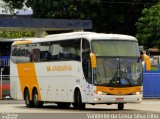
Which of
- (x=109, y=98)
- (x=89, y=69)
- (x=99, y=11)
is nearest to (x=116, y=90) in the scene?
(x=109, y=98)

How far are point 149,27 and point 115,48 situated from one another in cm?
3051

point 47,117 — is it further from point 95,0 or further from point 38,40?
point 95,0

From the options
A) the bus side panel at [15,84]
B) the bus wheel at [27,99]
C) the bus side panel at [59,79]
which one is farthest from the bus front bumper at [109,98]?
the bus side panel at [15,84]

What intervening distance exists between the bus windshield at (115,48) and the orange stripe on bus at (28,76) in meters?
5.32

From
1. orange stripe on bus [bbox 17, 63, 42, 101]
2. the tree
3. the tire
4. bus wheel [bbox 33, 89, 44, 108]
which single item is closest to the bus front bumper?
the tire

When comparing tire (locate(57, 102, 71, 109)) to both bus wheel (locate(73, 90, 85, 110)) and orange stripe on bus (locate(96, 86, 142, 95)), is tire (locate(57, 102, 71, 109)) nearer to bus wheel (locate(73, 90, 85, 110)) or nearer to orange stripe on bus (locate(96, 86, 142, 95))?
bus wheel (locate(73, 90, 85, 110))

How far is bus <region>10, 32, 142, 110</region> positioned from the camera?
26953 mm

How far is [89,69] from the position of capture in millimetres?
27188

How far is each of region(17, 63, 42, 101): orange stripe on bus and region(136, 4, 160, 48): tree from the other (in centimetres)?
2557

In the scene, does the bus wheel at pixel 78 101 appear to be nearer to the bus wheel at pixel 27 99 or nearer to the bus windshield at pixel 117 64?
the bus windshield at pixel 117 64

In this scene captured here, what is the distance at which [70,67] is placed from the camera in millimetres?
28594

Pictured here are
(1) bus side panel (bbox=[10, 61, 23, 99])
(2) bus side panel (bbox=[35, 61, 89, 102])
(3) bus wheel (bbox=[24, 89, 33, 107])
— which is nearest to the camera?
(2) bus side panel (bbox=[35, 61, 89, 102])

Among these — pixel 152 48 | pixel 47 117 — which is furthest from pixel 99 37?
pixel 152 48

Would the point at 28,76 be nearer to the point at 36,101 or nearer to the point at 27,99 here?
the point at 27,99
